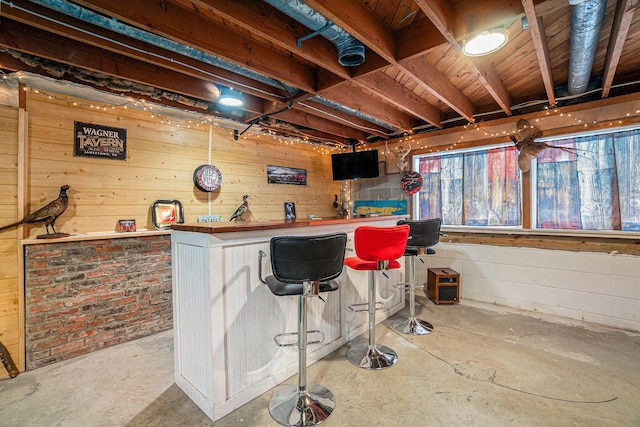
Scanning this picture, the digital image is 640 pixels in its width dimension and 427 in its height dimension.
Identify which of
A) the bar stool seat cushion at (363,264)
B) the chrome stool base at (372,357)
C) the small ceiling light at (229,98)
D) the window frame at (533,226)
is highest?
the small ceiling light at (229,98)

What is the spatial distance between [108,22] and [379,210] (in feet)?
13.6

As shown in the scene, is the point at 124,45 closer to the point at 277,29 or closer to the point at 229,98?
the point at 229,98

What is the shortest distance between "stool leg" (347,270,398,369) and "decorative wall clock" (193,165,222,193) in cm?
240

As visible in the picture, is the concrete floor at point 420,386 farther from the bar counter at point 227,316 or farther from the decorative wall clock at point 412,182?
the decorative wall clock at point 412,182

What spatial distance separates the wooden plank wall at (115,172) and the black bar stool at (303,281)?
2.10 metres

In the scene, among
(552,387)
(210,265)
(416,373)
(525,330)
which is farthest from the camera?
(525,330)

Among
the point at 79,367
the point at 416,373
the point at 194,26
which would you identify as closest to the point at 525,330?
the point at 416,373

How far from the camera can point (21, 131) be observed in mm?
2363

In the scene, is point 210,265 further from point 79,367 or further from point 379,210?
point 379,210

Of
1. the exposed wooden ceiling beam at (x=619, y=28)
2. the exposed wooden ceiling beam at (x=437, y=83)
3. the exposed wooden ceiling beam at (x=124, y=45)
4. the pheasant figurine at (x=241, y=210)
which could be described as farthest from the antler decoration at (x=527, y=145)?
the pheasant figurine at (x=241, y=210)

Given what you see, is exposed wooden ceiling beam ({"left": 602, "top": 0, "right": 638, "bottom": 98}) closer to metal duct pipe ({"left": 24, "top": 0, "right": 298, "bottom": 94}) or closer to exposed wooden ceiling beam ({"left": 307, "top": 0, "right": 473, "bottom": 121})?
exposed wooden ceiling beam ({"left": 307, "top": 0, "right": 473, "bottom": 121})

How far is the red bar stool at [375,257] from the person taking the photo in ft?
6.94

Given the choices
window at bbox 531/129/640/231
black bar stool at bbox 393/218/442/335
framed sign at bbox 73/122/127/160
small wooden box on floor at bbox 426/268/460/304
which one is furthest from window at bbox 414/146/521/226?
framed sign at bbox 73/122/127/160

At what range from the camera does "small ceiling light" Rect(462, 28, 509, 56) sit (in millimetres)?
1835
